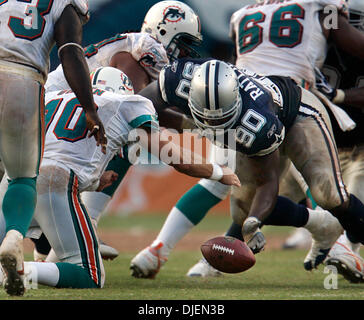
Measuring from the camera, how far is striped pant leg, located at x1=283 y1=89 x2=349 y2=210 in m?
3.72

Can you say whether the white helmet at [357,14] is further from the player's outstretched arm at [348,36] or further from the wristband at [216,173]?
the wristband at [216,173]

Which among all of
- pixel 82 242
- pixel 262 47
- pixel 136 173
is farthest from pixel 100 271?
pixel 136 173

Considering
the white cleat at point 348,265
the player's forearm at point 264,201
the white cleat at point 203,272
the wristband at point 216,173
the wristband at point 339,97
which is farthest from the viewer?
the wristband at point 339,97

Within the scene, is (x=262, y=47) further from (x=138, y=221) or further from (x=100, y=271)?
(x=138, y=221)

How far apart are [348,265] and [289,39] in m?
1.57

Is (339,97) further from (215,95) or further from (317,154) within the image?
(215,95)

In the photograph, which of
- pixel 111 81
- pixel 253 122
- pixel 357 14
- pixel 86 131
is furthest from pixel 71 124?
pixel 357 14

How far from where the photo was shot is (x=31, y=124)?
3.05 meters

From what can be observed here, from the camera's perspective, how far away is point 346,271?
162 inches

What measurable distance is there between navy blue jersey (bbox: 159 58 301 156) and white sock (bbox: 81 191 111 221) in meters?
1.01

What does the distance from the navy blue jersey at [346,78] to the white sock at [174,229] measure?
4.13 feet

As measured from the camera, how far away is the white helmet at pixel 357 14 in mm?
5004

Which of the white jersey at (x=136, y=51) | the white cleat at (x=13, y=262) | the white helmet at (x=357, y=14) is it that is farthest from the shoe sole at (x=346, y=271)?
the white cleat at (x=13, y=262)
